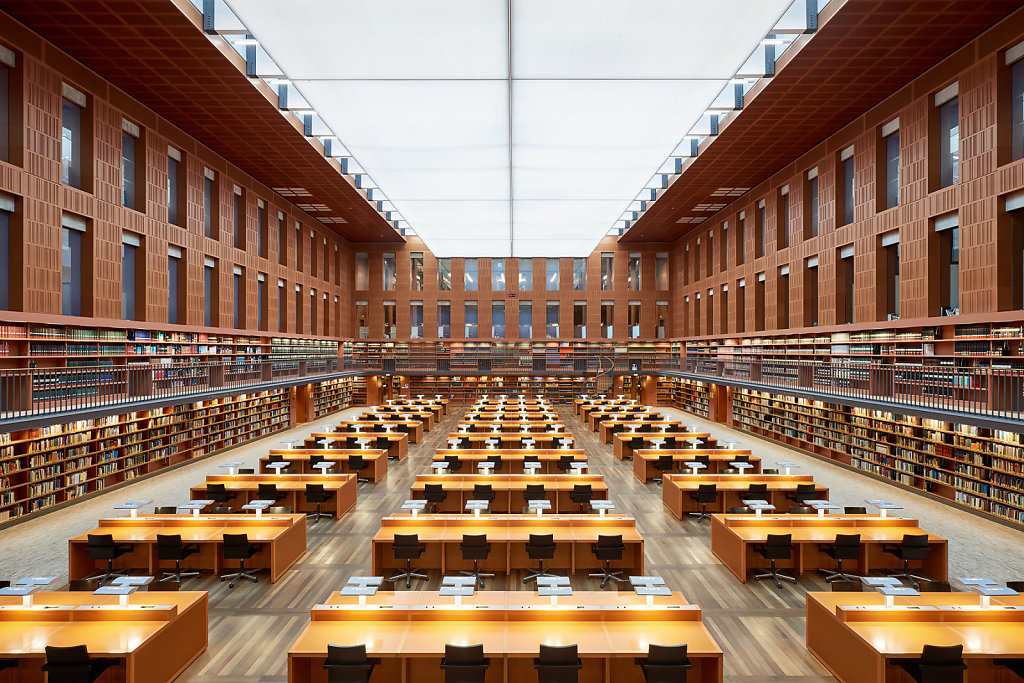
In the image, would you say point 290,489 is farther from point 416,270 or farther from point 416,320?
point 416,270

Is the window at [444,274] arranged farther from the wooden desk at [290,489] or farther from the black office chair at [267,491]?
the black office chair at [267,491]

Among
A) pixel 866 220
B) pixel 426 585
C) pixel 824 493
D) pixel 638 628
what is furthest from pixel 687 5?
pixel 426 585

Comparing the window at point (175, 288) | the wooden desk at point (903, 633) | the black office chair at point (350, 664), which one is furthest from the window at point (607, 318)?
the black office chair at point (350, 664)

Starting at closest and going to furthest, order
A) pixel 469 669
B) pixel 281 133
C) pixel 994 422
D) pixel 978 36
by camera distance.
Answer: pixel 469 669
pixel 994 422
pixel 978 36
pixel 281 133

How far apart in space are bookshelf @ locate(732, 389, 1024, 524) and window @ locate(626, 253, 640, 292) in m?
13.4

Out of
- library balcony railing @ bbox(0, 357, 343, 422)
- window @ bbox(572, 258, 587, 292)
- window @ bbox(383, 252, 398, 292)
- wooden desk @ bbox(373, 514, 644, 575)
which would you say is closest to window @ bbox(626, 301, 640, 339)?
window @ bbox(572, 258, 587, 292)

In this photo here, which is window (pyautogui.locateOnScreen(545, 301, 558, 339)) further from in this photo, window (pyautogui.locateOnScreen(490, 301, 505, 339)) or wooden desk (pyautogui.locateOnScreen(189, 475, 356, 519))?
wooden desk (pyautogui.locateOnScreen(189, 475, 356, 519))

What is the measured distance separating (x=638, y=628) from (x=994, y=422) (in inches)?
293

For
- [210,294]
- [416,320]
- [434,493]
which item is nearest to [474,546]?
[434,493]

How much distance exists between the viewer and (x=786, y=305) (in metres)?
18.2

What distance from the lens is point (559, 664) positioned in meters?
3.96

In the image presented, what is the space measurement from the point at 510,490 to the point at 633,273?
72.1 feet

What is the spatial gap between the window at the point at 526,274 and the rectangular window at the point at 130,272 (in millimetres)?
18934

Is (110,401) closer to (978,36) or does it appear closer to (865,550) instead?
(865,550)
